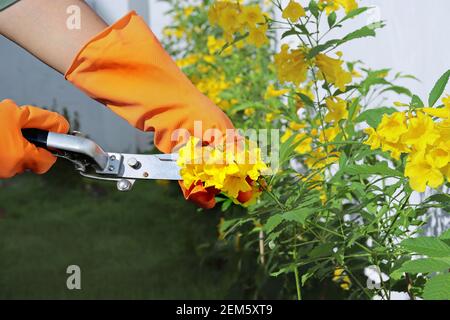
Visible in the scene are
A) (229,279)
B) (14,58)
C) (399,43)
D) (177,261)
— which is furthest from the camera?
(14,58)

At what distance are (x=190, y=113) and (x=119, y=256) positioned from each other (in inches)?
113

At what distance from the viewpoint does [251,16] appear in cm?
197

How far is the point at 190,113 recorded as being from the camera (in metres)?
1.37

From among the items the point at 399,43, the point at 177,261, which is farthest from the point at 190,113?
the point at 177,261

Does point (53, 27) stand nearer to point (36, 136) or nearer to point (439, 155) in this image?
point (36, 136)

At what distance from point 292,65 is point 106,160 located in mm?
698

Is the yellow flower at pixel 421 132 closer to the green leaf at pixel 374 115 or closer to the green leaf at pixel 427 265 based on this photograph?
the green leaf at pixel 427 265

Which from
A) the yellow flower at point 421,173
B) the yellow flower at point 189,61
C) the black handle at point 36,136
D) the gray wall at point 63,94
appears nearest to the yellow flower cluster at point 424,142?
the yellow flower at point 421,173

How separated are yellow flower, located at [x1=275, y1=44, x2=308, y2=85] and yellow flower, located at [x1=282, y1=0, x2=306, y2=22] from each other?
8 centimetres

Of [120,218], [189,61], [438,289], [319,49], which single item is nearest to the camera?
[438,289]

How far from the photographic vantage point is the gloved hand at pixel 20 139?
1.35 m

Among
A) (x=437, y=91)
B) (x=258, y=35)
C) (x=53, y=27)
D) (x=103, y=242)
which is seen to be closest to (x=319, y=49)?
(x=258, y=35)

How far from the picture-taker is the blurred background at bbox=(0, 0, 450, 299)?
2.39 metres

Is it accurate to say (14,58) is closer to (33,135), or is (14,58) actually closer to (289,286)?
(289,286)
